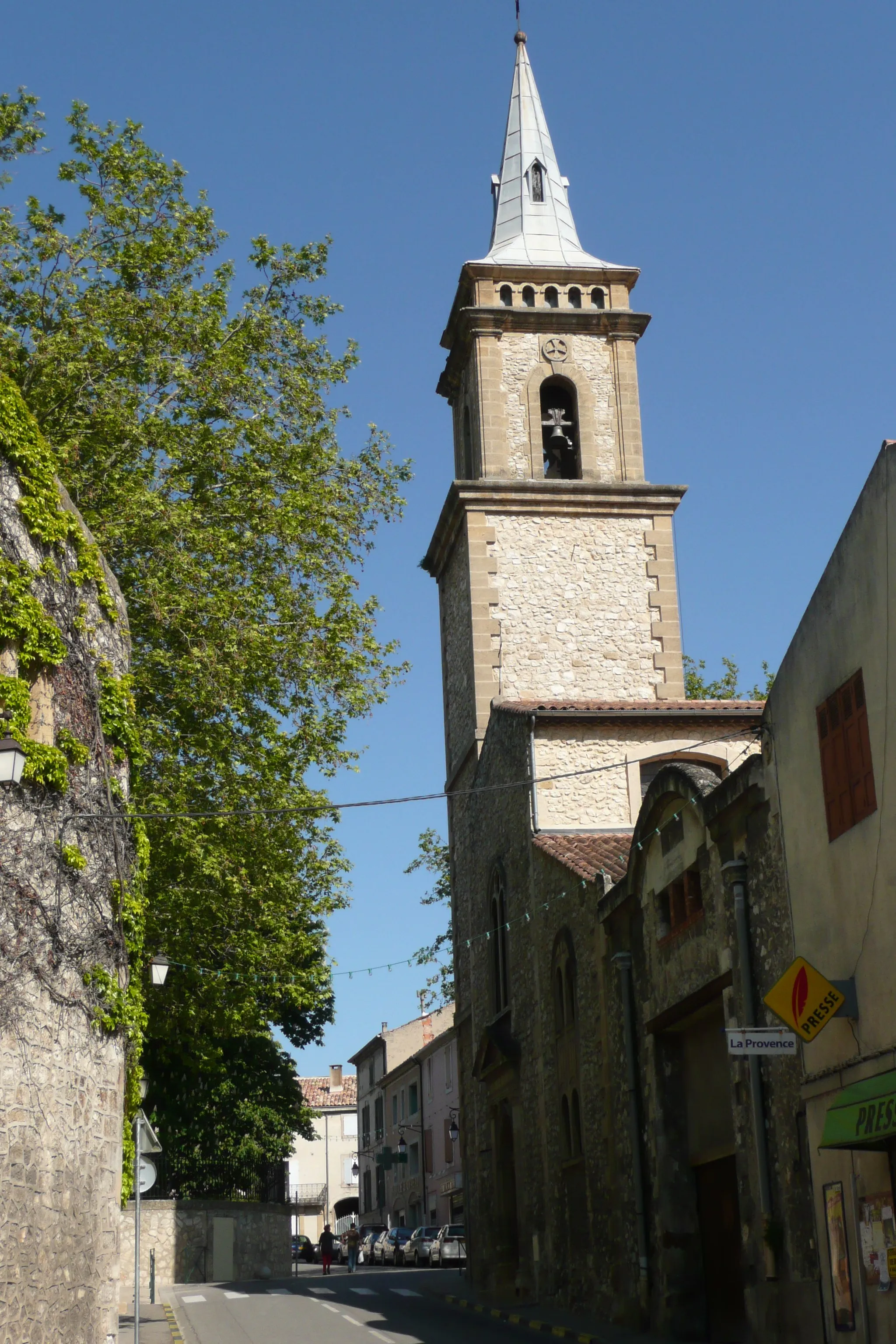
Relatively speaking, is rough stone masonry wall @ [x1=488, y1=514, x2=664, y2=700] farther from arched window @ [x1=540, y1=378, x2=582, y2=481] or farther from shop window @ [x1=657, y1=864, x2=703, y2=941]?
shop window @ [x1=657, y1=864, x2=703, y2=941]

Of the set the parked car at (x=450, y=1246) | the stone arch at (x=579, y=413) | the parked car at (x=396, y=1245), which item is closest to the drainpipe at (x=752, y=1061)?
the stone arch at (x=579, y=413)

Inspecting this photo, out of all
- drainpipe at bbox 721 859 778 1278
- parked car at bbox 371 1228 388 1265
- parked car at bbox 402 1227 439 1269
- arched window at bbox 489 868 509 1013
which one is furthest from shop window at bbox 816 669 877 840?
parked car at bbox 371 1228 388 1265

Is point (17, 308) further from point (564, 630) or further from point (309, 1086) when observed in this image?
point (309, 1086)

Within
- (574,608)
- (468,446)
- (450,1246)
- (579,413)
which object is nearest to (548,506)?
(574,608)

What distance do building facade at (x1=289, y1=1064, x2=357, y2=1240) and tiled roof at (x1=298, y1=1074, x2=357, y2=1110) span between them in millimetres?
83

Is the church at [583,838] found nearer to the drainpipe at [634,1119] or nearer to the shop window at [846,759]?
the drainpipe at [634,1119]

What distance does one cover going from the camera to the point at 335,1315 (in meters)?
21.5

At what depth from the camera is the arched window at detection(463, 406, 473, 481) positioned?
30625mm

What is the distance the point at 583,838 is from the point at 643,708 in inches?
96.0

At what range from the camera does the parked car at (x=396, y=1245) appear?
4619 cm

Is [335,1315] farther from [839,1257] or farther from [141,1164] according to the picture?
[839,1257]

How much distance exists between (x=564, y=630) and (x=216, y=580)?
398 inches

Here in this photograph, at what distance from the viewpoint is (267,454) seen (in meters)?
20.9

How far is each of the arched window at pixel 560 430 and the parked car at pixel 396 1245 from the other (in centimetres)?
2698
